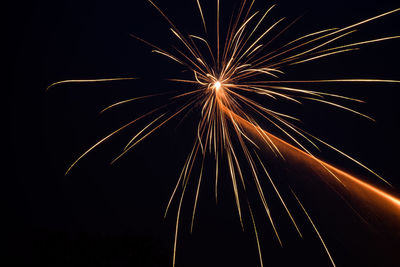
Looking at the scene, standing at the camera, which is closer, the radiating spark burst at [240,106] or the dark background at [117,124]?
the radiating spark burst at [240,106]

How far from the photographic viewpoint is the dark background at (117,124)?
5.66 ft

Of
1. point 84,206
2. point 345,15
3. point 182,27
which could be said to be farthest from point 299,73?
point 84,206

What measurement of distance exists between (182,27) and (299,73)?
1147mm

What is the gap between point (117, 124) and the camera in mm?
1874

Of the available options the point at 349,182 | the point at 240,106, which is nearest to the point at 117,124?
the point at 240,106

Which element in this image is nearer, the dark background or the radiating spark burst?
the radiating spark burst

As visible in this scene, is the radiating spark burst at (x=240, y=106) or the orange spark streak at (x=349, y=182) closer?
the radiating spark burst at (x=240, y=106)

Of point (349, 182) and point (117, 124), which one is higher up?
point (117, 124)

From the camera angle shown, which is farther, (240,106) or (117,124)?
(117,124)

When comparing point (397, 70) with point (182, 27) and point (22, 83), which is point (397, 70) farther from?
point (22, 83)

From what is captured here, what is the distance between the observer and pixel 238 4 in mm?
1891

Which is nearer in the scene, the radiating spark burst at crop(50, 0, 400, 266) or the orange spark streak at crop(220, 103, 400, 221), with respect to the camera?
the radiating spark burst at crop(50, 0, 400, 266)

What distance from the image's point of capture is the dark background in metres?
1.72

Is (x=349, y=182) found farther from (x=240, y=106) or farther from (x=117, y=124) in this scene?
(x=117, y=124)
